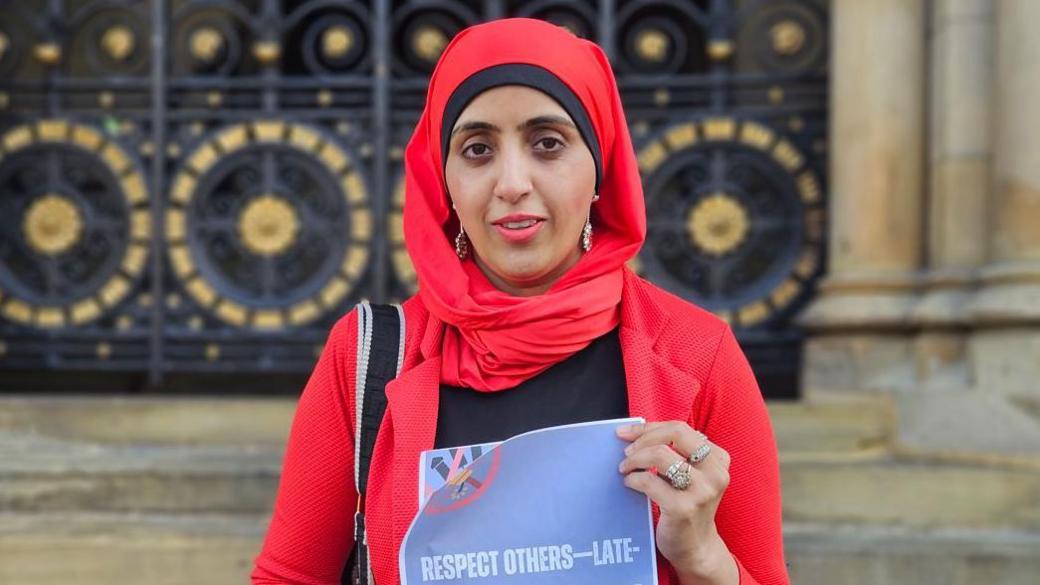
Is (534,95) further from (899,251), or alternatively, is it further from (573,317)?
(899,251)

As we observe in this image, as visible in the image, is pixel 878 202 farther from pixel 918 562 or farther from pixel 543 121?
pixel 543 121

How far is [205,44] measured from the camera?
493 centimetres

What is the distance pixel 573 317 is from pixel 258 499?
8.98ft

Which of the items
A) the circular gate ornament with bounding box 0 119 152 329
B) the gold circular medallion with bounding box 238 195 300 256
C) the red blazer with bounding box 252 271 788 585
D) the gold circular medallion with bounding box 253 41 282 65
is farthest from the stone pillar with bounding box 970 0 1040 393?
the circular gate ornament with bounding box 0 119 152 329

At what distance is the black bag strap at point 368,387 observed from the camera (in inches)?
55.4

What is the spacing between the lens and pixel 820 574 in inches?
132

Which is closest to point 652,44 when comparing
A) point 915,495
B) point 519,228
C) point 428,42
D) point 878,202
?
point 428,42

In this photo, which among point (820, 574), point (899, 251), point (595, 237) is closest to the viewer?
point (595, 237)

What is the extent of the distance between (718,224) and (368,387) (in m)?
3.48

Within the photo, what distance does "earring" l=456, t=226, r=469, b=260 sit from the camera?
1.49 m

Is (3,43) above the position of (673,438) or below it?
above

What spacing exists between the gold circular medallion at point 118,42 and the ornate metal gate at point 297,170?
15 millimetres

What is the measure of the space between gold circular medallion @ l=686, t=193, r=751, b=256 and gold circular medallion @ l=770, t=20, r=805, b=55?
29.2 inches

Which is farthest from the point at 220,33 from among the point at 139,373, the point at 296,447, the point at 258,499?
the point at 296,447
